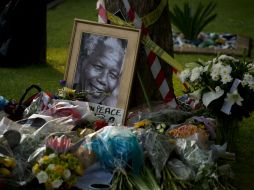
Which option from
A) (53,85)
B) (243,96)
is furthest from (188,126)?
(53,85)

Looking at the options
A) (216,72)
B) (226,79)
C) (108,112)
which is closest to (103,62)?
(108,112)

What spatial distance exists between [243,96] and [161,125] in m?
0.79

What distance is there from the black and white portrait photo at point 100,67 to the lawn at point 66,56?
140 cm

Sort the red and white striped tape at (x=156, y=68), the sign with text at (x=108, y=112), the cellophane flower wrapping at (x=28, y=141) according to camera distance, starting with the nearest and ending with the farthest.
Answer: the cellophane flower wrapping at (x=28, y=141) < the sign with text at (x=108, y=112) < the red and white striped tape at (x=156, y=68)

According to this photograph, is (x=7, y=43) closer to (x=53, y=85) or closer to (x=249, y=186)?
(x=53, y=85)

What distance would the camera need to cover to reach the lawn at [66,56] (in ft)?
19.3

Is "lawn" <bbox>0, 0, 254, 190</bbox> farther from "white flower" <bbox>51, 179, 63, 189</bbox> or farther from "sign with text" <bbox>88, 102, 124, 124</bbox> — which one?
"white flower" <bbox>51, 179, 63, 189</bbox>

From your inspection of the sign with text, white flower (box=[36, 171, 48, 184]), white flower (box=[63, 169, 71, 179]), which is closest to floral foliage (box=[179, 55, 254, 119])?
the sign with text

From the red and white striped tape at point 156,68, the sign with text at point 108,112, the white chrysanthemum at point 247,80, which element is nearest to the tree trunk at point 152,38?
the red and white striped tape at point 156,68

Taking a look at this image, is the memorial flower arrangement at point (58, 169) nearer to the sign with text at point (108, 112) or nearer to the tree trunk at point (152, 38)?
the sign with text at point (108, 112)

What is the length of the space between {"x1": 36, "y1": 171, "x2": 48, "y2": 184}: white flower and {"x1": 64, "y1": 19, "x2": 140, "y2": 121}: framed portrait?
154 cm

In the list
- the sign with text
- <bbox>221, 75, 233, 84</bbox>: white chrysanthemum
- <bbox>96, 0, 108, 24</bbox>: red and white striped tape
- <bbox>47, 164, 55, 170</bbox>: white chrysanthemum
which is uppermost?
<bbox>96, 0, 108, 24</bbox>: red and white striped tape

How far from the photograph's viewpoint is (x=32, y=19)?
993 cm

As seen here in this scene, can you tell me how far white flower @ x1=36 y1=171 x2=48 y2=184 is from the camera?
437cm
